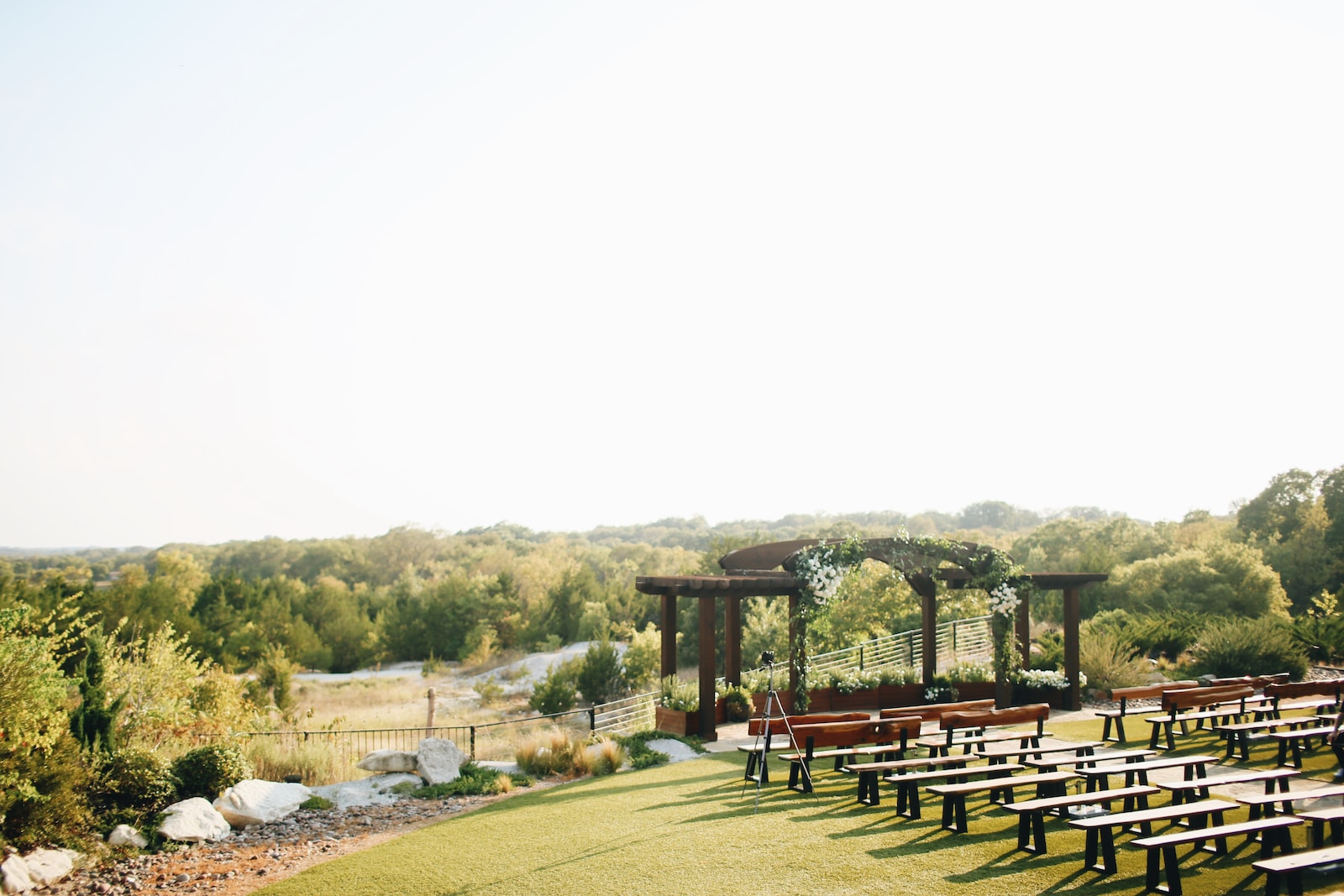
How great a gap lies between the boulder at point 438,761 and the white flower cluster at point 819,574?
519cm

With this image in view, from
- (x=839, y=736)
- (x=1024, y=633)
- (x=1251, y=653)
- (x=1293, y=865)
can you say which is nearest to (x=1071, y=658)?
(x=1024, y=633)

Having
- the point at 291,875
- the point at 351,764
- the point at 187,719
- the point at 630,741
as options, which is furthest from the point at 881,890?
the point at 187,719

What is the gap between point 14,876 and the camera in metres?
6.89

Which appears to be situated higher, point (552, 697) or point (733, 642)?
point (733, 642)

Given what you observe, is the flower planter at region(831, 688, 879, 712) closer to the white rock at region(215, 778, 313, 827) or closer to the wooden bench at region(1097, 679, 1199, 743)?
the wooden bench at region(1097, 679, 1199, 743)

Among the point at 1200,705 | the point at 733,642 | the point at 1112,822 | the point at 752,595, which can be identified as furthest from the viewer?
the point at 733,642

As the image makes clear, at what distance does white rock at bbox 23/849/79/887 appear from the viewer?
713 centimetres

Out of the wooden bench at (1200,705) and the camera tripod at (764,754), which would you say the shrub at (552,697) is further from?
the wooden bench at (1200,705)

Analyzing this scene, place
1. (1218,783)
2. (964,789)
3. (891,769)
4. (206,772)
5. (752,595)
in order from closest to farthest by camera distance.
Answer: (1218,783) → (964,789) → (891,769) → (206,772) → (752,595)

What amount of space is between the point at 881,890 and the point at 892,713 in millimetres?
4300

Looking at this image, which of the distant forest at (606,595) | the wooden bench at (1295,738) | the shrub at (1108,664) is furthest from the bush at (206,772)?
the shrub at (1108,664)

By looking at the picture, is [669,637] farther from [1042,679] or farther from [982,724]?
[1042,679]

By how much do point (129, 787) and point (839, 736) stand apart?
7.20m

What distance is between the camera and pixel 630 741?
11.0 meters
